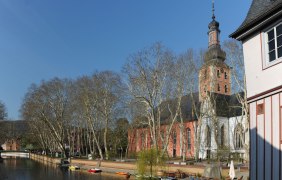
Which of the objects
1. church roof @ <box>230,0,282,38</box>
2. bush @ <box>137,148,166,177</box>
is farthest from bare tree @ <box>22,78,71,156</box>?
church roof @ <box>230,0,282,38</box>

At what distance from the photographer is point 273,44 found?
11.9 metres

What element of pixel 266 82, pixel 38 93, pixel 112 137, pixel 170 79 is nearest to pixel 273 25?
pixel 266 82

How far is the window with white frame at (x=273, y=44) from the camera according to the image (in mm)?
11586

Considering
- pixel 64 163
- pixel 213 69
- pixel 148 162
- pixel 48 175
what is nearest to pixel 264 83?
pixel 148 162

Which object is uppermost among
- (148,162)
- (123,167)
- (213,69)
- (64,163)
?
(213,69)

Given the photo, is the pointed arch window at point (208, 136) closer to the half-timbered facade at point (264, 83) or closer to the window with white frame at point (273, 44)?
the half-timbered facade at point (264, 83)

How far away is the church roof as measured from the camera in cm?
1152

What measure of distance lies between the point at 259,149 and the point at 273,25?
179 inches

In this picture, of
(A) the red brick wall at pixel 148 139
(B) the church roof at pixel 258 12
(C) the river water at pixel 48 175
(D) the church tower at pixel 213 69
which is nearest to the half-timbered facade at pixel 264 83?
(B) the church roof at pixel 258 12

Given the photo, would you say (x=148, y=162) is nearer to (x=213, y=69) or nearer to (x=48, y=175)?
(x=48, y=175)

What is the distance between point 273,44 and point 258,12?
1612 mm

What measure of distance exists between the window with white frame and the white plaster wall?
23cm

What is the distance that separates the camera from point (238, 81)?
3622cm

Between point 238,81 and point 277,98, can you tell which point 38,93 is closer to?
point 238,81
